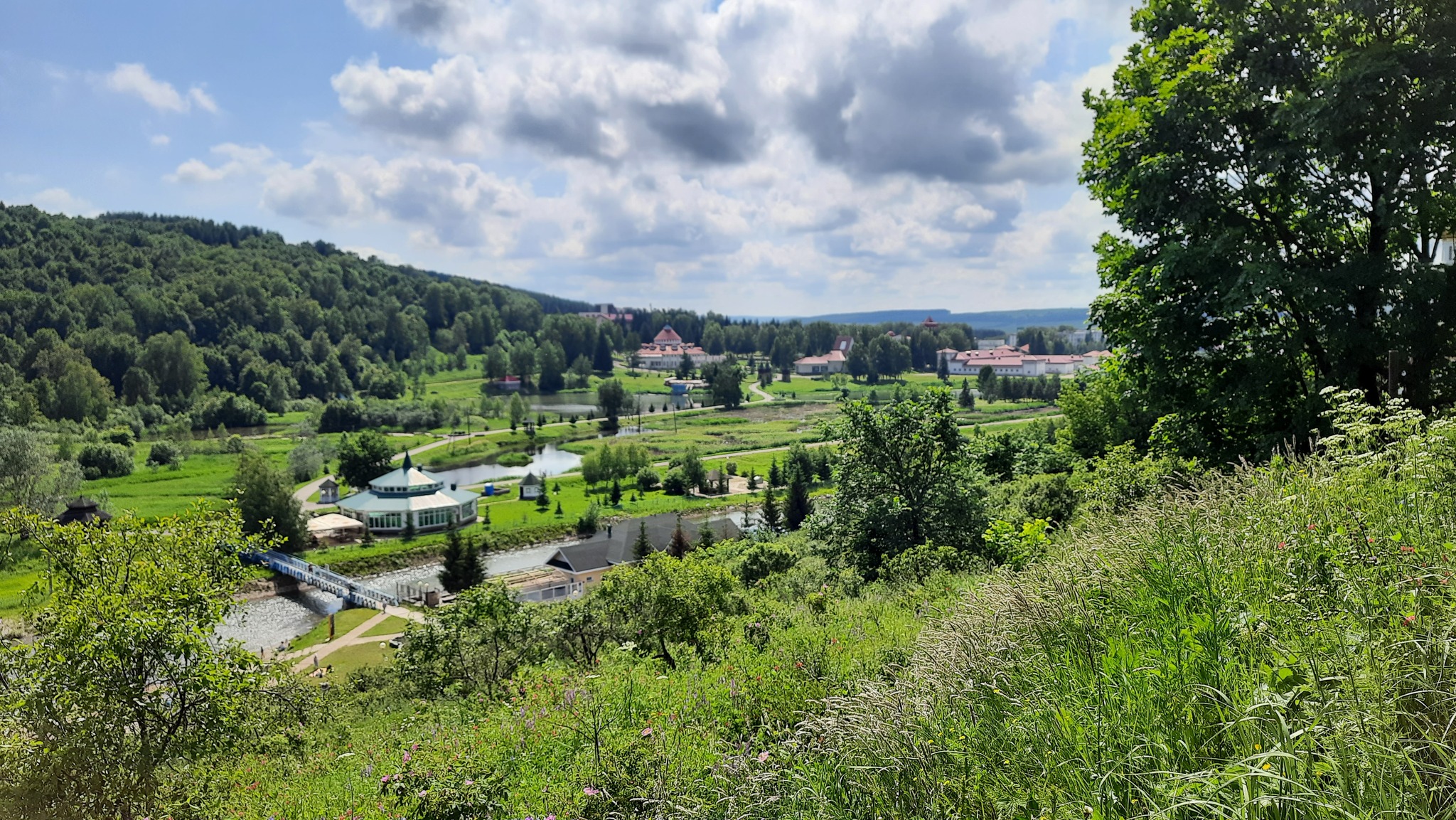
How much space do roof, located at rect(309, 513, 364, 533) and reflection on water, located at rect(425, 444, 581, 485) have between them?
62.1 ft

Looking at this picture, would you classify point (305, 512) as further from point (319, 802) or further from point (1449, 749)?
point (1449, 749)

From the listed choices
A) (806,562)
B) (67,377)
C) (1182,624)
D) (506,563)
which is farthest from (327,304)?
(1182,624)

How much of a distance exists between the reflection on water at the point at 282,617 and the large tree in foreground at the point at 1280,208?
3384 centimetres

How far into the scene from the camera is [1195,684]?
8.77 feet

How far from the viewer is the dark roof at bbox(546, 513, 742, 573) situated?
40719mm

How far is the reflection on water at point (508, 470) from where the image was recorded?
238 feet

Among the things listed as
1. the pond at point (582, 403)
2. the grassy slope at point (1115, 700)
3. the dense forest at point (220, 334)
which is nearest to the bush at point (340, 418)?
the dense forest at point (220, 334)

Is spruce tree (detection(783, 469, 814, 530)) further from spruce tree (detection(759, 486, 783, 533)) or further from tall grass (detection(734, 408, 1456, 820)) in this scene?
tall grass (detection(734, 408, 1456, 820))

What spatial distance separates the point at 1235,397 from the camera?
10609 millimetres

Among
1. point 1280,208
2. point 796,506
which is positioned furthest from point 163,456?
point 1280,208

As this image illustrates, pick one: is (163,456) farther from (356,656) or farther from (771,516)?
(771,516)

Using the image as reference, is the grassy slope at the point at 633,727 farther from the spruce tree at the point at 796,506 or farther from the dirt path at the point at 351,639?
the spruce tree at the point at 796,506

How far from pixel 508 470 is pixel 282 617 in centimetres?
4147

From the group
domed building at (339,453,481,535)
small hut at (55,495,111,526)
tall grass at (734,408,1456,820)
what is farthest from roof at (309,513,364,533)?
tall grass at (734,408,1456,820)
